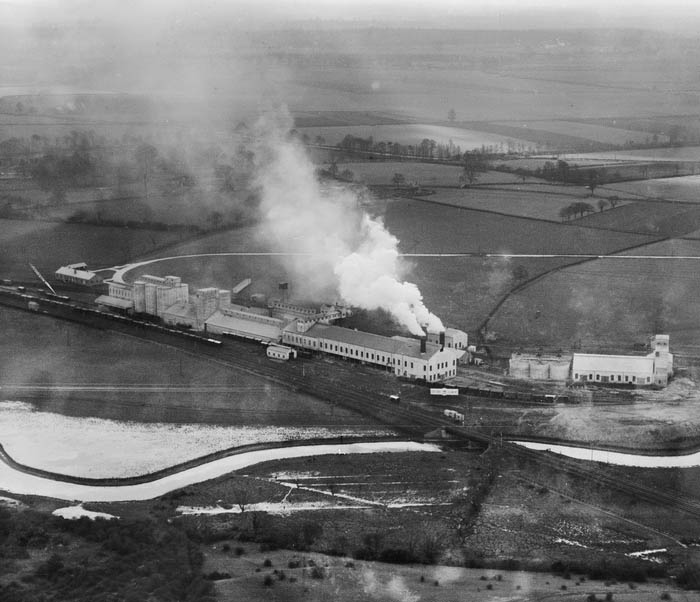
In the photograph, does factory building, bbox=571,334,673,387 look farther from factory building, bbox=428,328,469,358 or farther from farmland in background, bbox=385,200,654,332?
farmland in background, bbox=385,200,654,332

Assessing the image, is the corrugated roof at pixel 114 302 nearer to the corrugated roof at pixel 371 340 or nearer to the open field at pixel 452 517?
the corrugated roof at pixel 371 340

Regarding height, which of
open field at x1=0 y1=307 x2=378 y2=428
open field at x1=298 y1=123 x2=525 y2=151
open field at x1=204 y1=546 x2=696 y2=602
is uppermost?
open field at x1=298 y1=123 x2=525 y2=151

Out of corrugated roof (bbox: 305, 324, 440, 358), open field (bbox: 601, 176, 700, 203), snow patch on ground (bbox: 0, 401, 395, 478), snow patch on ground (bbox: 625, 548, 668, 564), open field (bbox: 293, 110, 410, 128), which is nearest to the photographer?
snow patch on ground (bbox: 625, 548, 668, 564)

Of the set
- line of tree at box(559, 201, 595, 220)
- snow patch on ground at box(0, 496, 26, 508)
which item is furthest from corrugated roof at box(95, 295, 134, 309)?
snow patch on ground at box(0, 496, 26, 508)

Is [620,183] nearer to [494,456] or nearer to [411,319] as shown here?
[411,319]

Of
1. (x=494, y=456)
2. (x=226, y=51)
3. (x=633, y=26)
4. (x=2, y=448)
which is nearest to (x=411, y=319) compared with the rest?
(x=494, y=456)

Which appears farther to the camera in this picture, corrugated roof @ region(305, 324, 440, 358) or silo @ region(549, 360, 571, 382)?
corrugated roof @ region(305, 324, 440, 358)

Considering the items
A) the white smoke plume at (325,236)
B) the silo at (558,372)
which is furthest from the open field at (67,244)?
the silo at (558,372)

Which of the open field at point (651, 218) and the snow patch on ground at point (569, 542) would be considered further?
the open field at point (651, 218)
